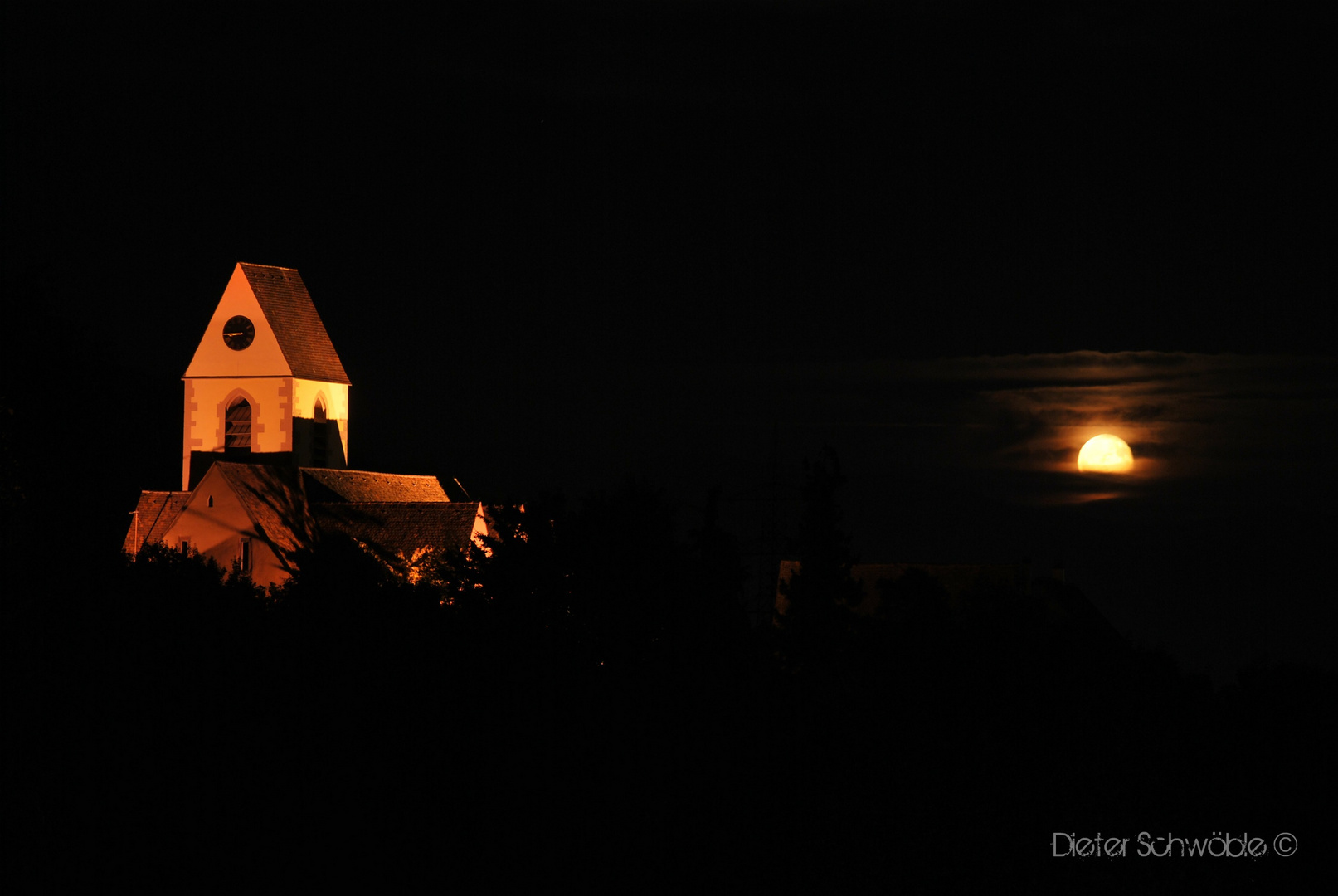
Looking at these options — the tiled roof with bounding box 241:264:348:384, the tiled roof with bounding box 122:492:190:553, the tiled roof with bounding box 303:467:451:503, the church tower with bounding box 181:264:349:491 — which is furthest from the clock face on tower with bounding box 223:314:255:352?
the tiled roof with bounding box 122:492:190:553

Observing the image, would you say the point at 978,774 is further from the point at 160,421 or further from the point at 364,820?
the point at 160,421

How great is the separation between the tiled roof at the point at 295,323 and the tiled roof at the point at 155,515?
21.8 ft

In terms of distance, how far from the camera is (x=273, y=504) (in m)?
44.6

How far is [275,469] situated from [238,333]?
794cm

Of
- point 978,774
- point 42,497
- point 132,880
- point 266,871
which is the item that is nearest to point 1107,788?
point 978,774

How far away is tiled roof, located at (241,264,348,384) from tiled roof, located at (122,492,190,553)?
21.8ft

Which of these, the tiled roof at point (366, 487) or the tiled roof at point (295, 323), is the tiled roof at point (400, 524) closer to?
the tiled roof at point (366, 487)

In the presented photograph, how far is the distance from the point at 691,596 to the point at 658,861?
23.3 feet

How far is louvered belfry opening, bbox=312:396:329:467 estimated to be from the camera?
53250mm

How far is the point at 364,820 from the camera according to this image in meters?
24.1

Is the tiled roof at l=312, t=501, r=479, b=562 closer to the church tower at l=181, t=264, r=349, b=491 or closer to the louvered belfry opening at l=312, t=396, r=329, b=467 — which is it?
the church tower at l=181, t=264, r=349, b=491

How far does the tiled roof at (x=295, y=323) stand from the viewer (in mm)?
52344

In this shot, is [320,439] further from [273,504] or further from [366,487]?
[273,504]

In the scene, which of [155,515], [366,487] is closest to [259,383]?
[366,487]
